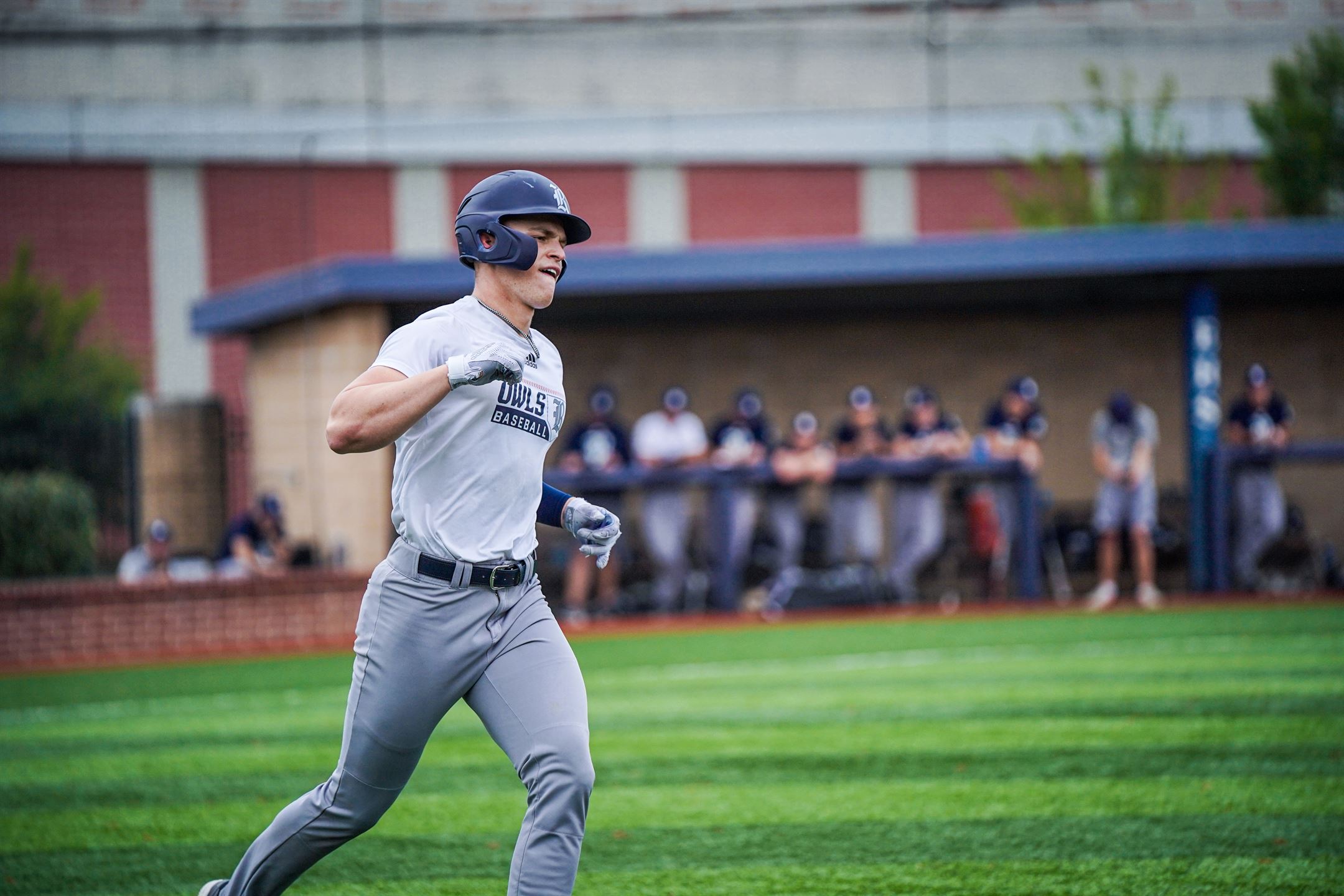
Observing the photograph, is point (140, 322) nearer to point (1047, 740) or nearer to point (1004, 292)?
point (1004, 292)

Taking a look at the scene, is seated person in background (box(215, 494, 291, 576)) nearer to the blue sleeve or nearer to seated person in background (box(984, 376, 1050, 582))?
seated person in background (box(984, 376, 1050, 582))

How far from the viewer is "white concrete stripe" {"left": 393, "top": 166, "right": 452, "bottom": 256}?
2938 centimetres

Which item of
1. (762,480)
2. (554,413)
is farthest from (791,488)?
(554,413)

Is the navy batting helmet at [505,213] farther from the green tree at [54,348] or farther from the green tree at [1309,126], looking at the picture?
the green tree at [1309,126]

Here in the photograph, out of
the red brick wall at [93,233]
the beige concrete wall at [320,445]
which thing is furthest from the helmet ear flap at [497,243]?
the red brick wall at [93,233]

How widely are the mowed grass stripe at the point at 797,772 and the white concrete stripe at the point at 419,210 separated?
23224 millimetres

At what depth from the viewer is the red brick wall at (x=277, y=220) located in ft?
93.7

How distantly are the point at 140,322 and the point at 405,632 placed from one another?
26.6m

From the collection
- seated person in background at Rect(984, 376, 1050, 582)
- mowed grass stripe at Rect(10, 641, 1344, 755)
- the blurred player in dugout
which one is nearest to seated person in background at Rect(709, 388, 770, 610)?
the blurred player in dugout

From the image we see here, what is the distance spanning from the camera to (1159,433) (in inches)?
717

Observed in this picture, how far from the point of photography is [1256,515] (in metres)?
15.2

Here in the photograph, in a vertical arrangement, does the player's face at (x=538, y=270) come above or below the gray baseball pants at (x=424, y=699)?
above

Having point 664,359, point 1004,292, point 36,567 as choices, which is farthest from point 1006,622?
point 36,567

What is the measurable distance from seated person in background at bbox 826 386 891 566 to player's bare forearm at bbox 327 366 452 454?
11.6 meters
